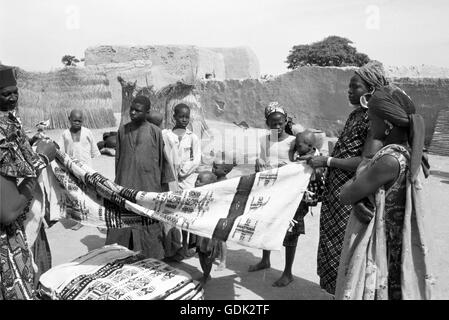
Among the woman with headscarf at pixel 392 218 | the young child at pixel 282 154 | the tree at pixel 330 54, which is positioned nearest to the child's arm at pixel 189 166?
the young child at pixel 282 154

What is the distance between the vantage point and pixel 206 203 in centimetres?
305

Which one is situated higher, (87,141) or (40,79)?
(40,79)

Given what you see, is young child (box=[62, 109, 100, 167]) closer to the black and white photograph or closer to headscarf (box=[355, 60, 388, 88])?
the black and white photograph

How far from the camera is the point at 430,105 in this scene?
1262 cm

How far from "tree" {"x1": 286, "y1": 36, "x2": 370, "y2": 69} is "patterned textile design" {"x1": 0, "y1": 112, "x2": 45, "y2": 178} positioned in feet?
112

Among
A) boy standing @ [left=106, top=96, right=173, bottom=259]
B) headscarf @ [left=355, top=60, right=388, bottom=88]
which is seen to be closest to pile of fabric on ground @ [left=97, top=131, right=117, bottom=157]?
boy standing @ [left=106, top=96, right=173, bottom=259]

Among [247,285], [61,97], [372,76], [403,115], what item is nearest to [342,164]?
[372,76]

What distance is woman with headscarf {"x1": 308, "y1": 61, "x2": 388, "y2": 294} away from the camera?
9.78 feet

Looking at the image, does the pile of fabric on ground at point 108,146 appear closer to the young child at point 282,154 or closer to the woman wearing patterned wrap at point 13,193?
the young child at point 282,154

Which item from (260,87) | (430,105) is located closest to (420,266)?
(430,105)

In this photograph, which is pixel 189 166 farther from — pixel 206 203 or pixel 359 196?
pixel 359 196

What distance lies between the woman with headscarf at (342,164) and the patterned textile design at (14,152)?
1.84 meters

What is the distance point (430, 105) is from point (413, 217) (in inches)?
465

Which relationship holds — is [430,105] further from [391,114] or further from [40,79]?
[40,79]
